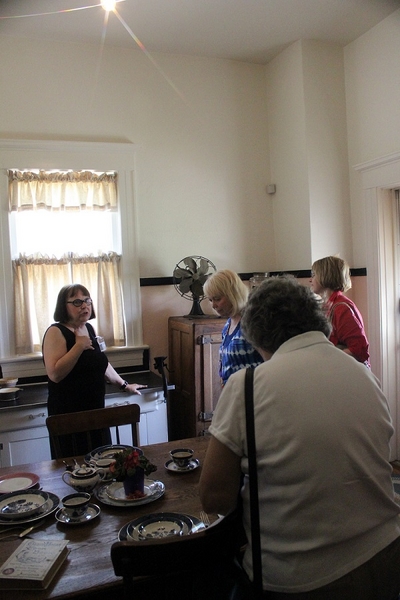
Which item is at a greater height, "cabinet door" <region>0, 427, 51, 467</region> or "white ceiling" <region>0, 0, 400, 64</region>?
"white ceiling" <region>0, 0, 400, 64</region>

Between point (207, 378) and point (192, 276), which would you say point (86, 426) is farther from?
point (192, 276)

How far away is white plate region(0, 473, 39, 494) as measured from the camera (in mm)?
1805

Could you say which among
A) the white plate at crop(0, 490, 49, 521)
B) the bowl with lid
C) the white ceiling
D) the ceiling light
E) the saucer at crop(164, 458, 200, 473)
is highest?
the white ceiling

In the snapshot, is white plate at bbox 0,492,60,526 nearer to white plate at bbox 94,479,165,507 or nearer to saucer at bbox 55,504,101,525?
saucer at bbox 55,504,101,525

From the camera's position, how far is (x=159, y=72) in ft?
12.7

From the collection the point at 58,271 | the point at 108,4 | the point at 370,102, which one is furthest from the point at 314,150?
the point at 58,271

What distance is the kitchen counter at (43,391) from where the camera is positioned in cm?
293

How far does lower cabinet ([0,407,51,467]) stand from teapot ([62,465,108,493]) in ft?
3.86

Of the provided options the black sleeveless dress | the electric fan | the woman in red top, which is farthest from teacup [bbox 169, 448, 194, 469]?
the electric fan

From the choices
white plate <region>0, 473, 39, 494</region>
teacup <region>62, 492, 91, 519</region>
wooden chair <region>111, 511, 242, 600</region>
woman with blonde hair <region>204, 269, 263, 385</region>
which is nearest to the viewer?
wooden chair <region>111, 511, 242, 600</region>

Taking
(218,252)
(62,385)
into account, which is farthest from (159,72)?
(62,385)

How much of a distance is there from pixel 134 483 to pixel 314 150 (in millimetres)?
2935

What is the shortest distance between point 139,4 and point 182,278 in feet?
5.87

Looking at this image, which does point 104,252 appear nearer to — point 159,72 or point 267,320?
point 159,72
